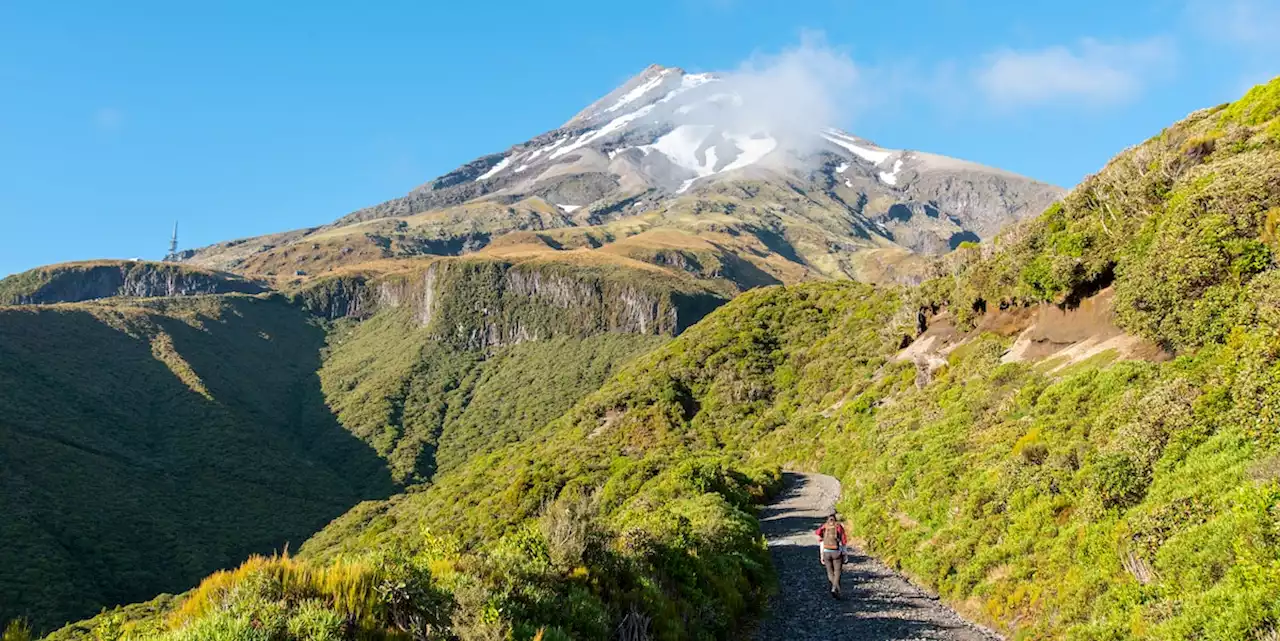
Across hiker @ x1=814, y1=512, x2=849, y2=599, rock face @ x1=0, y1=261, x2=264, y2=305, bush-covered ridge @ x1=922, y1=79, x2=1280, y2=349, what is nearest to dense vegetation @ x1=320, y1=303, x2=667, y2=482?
bush-covered ridge @ x1=922, y1=79, x2=1280, y2=349

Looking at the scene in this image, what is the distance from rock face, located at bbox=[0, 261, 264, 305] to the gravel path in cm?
22990

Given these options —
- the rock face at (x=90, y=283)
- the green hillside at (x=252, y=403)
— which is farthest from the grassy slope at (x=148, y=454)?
the rock face at (x=90, y=283)

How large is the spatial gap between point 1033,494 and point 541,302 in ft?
440

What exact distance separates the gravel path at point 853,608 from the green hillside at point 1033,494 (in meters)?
0.50

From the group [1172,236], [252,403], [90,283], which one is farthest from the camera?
[90,283]

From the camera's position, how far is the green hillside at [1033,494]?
261 inches

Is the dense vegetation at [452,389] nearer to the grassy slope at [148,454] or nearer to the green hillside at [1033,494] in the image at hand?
the grassy slope at [148,454]

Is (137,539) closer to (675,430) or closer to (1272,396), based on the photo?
(675,430)

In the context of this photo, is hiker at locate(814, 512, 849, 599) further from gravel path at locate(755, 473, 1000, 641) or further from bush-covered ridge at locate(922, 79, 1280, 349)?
bush-covered ridge at locate(922, 79, 1280, 349)

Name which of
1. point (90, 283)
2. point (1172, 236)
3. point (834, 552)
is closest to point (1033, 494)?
point (834, 552)

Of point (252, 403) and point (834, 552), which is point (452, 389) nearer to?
point (252, 403)

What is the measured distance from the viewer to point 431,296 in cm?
15338

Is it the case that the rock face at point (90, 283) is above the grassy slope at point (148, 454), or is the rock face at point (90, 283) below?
above

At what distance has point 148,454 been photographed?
284 feet
